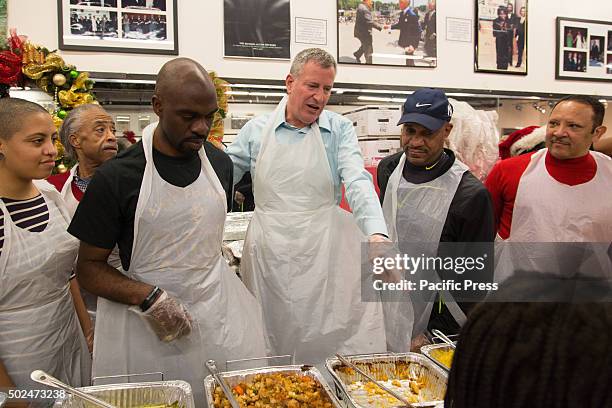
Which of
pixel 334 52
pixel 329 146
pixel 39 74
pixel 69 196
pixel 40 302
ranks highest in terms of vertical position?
pixel 334 52

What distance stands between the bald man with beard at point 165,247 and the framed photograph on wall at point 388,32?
2569 millimetres

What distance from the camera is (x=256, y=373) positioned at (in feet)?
4.27

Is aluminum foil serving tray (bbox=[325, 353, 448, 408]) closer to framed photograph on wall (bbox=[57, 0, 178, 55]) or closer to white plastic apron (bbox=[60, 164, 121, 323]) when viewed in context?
white plastic apron (bbox=[60, 164, 121, 323])

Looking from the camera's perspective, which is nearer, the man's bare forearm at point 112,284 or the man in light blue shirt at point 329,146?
the man's bare forearm at point 112,284

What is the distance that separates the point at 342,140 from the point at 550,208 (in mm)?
903

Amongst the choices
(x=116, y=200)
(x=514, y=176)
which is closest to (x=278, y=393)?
(x=116, y=200)

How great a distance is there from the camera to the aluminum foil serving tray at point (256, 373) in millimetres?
1188

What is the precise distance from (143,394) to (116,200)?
0.48 meters

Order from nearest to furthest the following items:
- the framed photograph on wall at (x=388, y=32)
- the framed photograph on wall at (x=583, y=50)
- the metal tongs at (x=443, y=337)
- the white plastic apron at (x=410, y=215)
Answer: the metal tongs at (x=443, y=337), the white plastic apron at (x=410, y=215), the framed photograph on wall at (x=388, y=32), the framed photograph on wall at (x=583, y=50)

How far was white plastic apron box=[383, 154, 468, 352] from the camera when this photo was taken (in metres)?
1.64

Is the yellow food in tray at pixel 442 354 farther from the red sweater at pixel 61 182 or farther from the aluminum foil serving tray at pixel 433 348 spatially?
the red sweater at pixel 61 182

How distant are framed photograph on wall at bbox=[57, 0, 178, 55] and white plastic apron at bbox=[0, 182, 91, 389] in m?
1.99

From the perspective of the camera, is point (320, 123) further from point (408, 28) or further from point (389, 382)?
point (408, 28)

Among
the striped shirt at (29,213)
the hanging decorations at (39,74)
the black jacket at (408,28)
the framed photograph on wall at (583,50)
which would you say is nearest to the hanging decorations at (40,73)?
the hanging decorations at (39,74)
